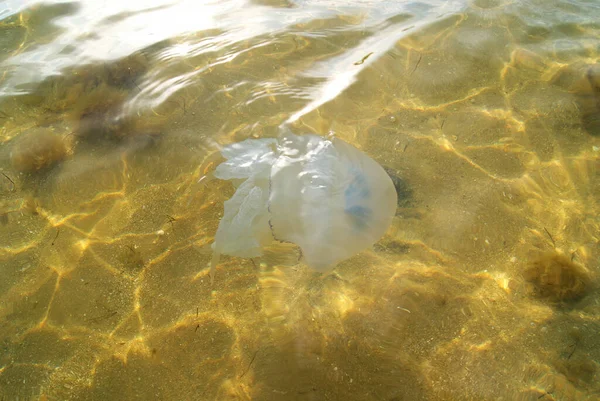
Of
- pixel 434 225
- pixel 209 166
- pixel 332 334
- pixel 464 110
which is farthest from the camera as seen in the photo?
pixel 464 110

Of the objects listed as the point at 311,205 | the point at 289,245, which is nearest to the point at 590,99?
the point at 311,205

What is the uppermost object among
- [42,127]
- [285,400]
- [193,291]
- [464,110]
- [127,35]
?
[127,35]

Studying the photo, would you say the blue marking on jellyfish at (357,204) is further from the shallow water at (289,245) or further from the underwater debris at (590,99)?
the underwater debris at (590,99)

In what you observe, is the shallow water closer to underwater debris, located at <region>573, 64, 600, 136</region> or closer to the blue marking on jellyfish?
underwater debris, located at <region>573, 64, 600, 136</region>

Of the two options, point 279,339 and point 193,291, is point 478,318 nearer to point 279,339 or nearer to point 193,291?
point 279,339

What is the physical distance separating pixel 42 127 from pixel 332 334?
365 centimetres

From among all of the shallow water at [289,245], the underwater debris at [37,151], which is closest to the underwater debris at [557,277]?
the shallow water at [289,245]

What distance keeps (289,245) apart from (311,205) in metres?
0.39

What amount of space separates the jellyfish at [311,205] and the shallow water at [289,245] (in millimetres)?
158

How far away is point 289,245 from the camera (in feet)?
10.2

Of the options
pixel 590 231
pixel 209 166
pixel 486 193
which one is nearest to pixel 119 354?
pixel 209 166

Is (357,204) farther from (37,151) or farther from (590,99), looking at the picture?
(37,151)

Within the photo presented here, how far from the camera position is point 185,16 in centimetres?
529

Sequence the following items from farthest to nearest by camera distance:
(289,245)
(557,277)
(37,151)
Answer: (37,151), (289,245), (557,277)
